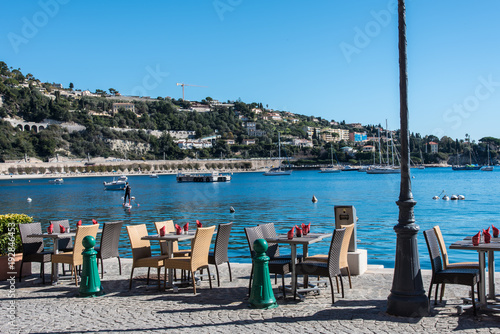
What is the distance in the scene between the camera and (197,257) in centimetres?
692

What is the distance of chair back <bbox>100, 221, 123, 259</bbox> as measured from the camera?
7910 mm

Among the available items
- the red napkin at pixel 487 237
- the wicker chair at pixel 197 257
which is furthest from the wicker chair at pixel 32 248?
the red napkin at pixel 487 237

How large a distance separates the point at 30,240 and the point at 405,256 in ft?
19.1

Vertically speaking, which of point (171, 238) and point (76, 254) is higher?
point (171, 238)

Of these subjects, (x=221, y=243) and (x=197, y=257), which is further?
(x=221, y=243)

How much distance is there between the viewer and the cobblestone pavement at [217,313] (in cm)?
526

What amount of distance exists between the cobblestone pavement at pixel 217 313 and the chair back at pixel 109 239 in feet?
2.04

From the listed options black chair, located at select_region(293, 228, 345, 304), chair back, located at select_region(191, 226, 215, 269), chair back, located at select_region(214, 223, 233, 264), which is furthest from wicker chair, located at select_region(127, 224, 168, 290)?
black chair, located at select_region(293, 228, 345, 304)

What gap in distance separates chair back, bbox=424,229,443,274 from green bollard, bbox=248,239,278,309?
1.88 metres

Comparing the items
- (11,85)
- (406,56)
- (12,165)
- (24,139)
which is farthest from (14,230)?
(11,85)

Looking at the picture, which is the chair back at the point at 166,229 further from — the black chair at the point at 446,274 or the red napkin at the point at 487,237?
the red napkin at the point at 487,237

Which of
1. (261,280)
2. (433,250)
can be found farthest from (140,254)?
(433,250)

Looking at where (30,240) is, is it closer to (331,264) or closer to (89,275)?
(89,275)

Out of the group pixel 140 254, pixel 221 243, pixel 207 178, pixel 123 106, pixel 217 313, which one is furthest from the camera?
pixel 123 106
